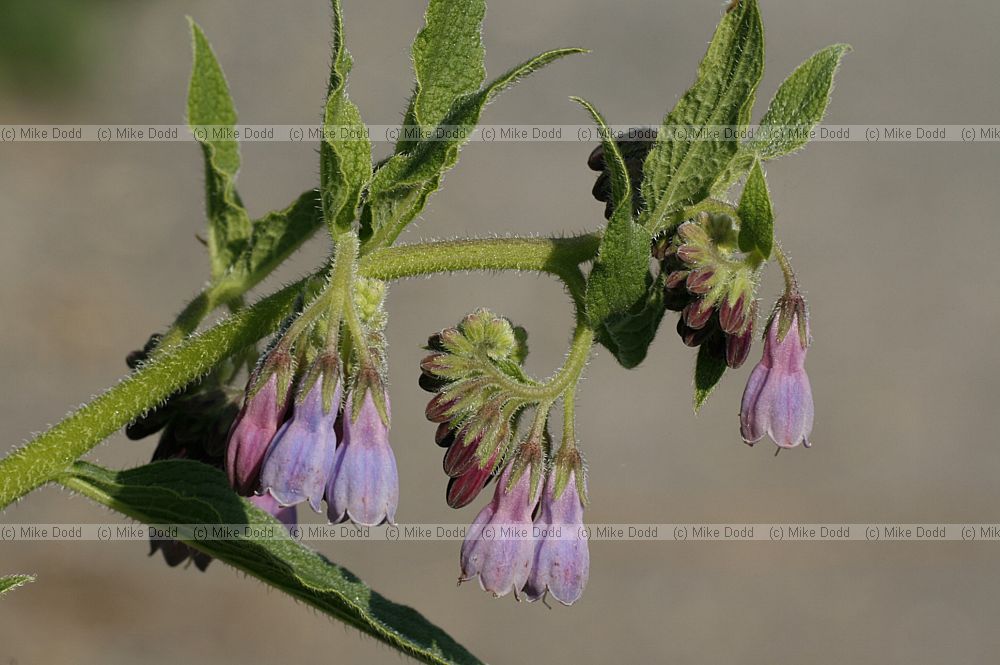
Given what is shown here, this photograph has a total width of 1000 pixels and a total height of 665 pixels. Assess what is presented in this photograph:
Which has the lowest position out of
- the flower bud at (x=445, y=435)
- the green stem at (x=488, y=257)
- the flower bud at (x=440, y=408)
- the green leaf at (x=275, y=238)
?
the flower bud at (x=445, y=435)

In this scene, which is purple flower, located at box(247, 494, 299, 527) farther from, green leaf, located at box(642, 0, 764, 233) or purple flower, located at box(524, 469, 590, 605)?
green leaf, located at box(642, 0, 764, 233)

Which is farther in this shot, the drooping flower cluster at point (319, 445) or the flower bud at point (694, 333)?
the flower bud at point (694, 333)

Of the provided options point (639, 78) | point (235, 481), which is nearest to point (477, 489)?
point (235, 481)

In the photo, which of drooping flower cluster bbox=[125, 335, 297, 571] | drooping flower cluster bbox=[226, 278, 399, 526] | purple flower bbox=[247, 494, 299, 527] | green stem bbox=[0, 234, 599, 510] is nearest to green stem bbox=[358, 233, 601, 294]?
green stem bbox=[0, 234, 599, 510]

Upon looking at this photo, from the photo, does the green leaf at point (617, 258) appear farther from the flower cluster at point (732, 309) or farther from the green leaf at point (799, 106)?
the green leaf at point (799, 106)

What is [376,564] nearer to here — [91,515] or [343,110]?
[91,515]

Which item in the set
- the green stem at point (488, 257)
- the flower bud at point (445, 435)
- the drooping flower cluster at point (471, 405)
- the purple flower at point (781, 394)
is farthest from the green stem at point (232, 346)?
the purple flower at point (781, 394)

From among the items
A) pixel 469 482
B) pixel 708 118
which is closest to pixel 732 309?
pixel 708 118
